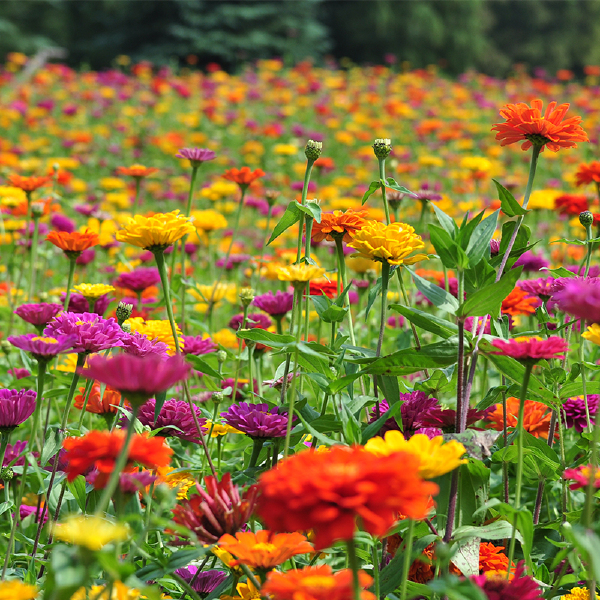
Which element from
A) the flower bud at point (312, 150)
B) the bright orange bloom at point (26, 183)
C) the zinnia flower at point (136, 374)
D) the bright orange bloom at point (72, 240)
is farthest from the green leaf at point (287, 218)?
the bright orange bloom at point (26, 183)

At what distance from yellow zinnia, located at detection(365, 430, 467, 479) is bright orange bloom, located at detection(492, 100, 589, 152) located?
1.97 ft

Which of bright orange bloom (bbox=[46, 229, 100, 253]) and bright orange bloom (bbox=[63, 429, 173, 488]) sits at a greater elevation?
bright orange bloom (bbox=[46, 229, 100, 253])

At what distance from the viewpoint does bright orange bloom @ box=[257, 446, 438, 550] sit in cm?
58

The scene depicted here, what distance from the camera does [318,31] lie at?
12586mm

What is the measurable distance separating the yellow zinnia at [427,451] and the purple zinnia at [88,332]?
464 millimetres

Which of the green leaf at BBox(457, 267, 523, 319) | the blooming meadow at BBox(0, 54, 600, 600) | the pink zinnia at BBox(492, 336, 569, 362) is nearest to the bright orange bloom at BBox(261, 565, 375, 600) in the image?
the blooming meadow at BBox(0, 54, 600, 600)

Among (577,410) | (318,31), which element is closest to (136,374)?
(577,410)

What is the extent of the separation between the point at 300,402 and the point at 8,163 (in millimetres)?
3822

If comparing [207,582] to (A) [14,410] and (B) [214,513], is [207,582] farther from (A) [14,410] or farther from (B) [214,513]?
(A) [14,410]

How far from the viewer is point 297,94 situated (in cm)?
862

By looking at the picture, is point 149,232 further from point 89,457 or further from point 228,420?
point 89,457

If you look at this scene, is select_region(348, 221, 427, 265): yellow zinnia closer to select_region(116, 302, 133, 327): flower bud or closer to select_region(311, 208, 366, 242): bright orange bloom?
select_region(311, 208, 366, 242): bright orange bloom

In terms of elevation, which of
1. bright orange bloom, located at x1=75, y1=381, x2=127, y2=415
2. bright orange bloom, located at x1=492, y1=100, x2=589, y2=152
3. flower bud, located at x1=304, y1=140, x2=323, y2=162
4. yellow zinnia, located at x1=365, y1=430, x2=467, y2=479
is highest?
bright orange bloom, located at x1=492, y1=100, x2=589, y2=152

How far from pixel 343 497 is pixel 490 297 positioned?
1.51 feet
